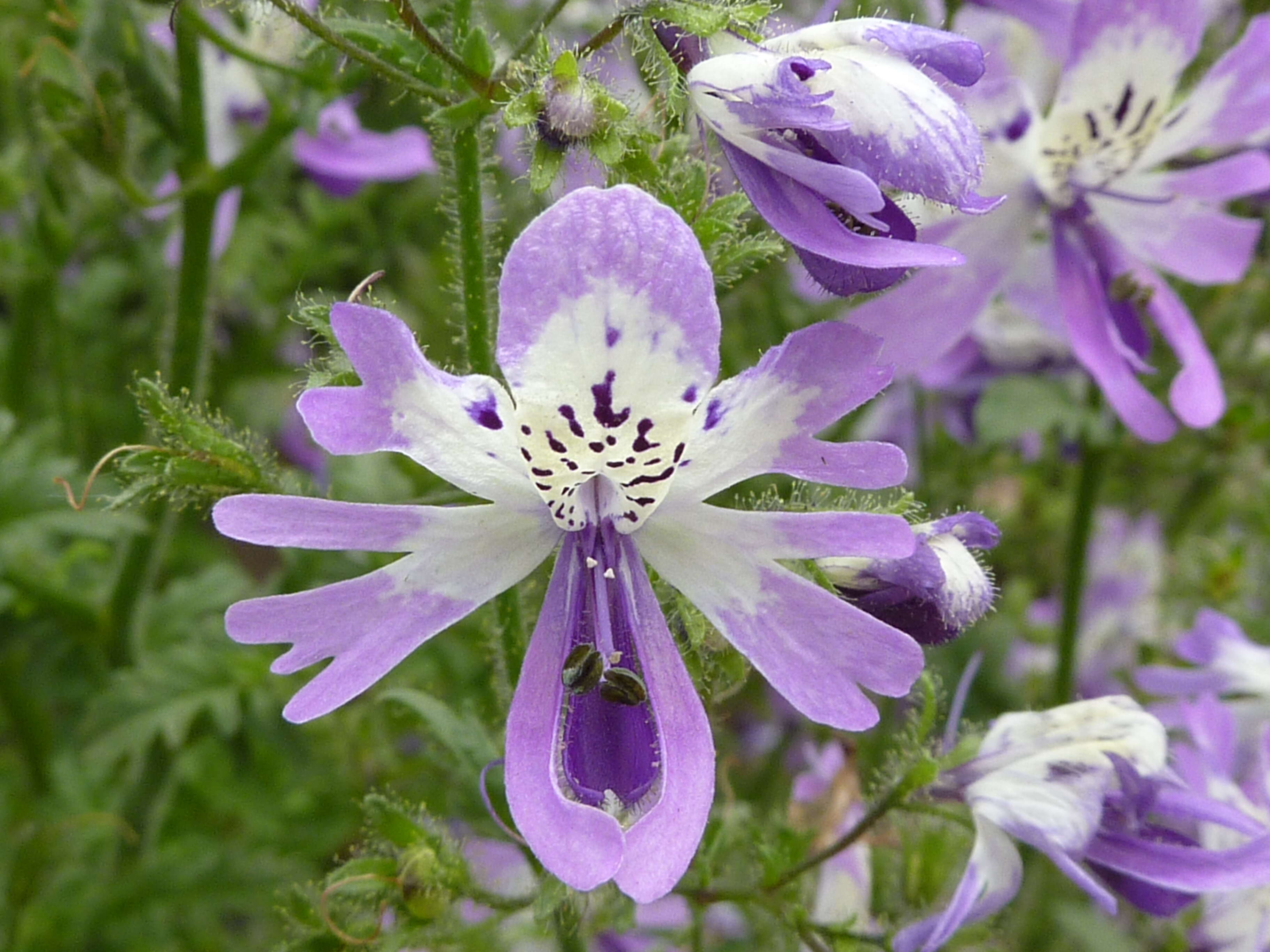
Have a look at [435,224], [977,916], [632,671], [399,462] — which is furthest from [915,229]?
[435,224]

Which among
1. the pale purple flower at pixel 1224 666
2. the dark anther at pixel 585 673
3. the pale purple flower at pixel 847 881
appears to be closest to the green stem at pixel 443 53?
the dark anther at pixel 585 673

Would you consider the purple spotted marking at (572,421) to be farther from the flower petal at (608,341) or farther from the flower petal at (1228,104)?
the flower petal at (1228,104)

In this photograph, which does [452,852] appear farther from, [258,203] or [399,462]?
[258,203]

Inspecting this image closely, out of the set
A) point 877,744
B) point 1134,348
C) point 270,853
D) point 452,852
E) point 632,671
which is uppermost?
point 1134,348

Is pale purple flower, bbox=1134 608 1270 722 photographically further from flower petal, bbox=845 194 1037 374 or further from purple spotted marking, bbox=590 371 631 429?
purple spotted marking, bbox=590 371 631 429

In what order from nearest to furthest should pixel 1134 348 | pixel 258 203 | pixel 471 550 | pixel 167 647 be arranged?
pixel 471 550, pixel 1134 348, pixel 167 647, pixel 258 203

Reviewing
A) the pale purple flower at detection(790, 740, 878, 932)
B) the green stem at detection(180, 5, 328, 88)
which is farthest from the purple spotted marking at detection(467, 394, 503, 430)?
the green stem at detection(180, 5, 328, 88)

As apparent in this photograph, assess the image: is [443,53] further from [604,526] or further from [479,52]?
[604,526]
